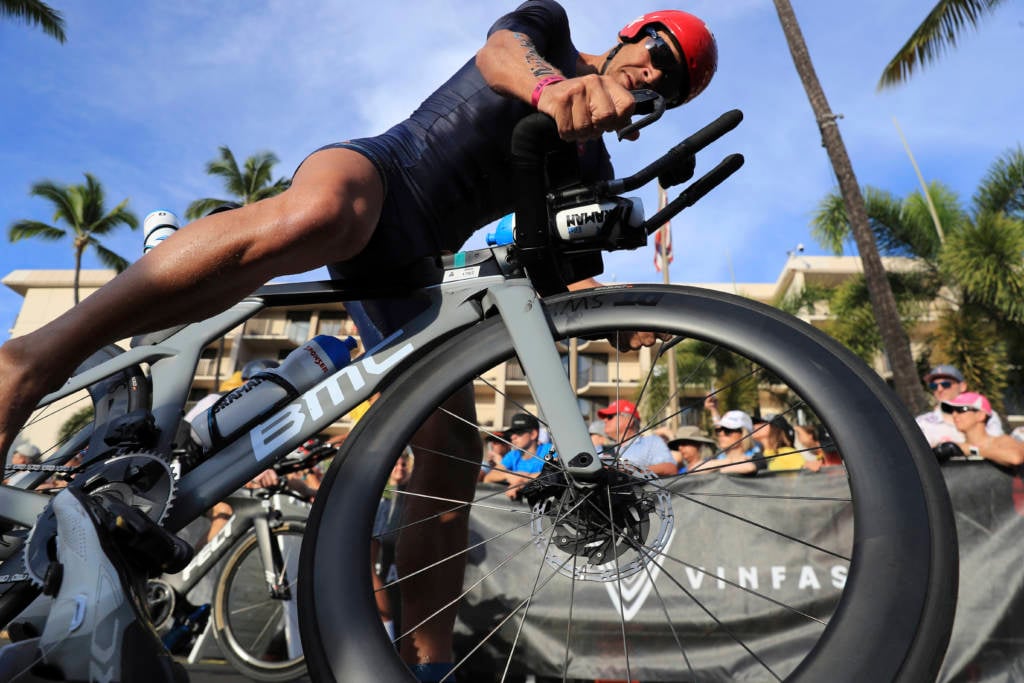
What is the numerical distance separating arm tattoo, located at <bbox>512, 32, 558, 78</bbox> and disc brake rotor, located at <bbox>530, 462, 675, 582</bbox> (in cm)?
82

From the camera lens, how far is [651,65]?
1908mm

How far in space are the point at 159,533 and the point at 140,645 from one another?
207mm

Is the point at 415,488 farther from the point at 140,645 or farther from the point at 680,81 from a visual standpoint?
the point at 680,81

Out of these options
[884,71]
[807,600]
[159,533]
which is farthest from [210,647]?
[884,71]

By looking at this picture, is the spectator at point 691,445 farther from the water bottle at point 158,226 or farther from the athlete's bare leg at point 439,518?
the water bottle at point 158,226

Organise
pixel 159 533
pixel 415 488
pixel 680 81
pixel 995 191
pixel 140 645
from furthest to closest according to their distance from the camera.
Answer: pixel 995 191, pixel 415 488, pixel 680 81, pixel 159 533, pixel 140 645

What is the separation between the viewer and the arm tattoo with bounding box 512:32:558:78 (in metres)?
1.55

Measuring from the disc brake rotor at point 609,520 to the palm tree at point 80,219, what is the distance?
122ft

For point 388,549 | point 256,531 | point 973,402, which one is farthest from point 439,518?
point 973,402

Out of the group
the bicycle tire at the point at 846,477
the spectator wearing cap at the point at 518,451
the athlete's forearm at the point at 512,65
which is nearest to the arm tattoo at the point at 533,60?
the athlete's forearm at the point at 512,65

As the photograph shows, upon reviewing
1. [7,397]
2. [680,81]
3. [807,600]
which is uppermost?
[680,81]

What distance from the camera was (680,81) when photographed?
1931 millimetres

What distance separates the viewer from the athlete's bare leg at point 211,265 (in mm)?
1370

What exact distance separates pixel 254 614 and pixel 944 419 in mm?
5039
